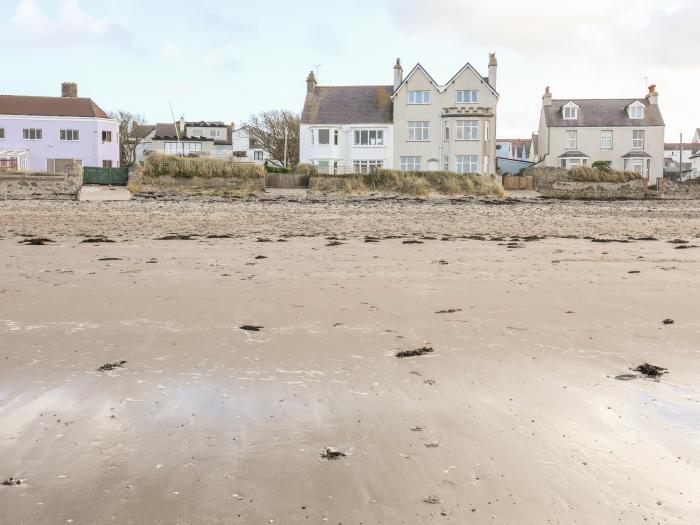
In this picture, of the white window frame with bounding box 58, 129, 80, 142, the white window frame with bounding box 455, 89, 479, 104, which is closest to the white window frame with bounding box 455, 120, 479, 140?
the white window frame with bounding box 455, 89, 479, 104

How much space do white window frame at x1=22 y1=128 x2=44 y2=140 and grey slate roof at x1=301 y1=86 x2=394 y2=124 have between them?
68.3ft

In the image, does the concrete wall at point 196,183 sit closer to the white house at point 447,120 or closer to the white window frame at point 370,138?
the white window frame at point 370,138

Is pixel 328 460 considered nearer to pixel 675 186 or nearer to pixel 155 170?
pixel 155 170

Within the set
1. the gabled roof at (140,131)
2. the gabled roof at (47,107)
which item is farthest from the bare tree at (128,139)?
the gabled roof at (47,107)

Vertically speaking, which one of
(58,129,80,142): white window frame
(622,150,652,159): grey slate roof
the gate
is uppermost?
(58,129,80,142): white window frame

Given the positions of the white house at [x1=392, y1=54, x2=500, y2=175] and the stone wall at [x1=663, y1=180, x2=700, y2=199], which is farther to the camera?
the white house at [x1=392, y1=54, x2=500, y2=175]

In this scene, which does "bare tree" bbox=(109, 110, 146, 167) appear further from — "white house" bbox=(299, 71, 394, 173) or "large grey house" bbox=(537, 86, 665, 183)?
"large grey house" bbox=(537, 86, 665, 183)

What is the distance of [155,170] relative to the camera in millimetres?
39031

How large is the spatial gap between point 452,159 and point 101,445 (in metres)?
49.7

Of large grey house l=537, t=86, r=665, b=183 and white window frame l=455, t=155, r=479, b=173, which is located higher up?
large grey house l=537, t=86, r=665, b=183

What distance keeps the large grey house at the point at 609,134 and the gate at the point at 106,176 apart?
117 feet

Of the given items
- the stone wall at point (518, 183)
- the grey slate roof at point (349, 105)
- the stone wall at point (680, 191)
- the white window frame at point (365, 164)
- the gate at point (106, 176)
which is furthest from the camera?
the white window frame at point (365, 164)

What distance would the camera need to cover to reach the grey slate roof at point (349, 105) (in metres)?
52.8

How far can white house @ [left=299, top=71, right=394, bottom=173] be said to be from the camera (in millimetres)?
52656
